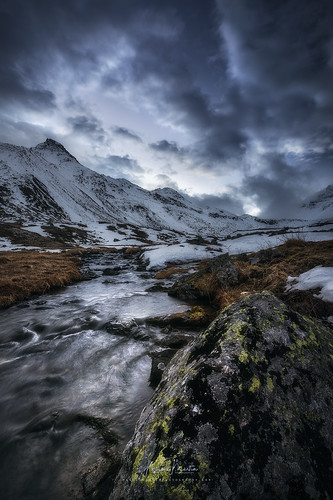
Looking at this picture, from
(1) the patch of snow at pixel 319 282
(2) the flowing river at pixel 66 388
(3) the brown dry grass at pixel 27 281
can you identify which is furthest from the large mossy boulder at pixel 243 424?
(3) the brown dry grass at pixel 27 281

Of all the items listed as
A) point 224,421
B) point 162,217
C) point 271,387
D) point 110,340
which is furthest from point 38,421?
point 162,217

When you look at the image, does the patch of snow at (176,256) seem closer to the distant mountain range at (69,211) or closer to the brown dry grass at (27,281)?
the brown dry grass at (27,281)

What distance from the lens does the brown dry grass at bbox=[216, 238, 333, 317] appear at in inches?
186

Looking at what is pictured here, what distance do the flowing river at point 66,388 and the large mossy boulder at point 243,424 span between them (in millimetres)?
1450

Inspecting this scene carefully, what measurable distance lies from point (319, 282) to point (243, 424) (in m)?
4.64

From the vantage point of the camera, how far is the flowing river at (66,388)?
10.6 feet

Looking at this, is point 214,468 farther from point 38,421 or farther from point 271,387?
point 38,421

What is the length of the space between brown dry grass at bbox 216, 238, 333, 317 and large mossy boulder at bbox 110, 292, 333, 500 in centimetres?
190

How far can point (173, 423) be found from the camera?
2.28 metres

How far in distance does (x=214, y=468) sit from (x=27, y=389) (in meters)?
4.94

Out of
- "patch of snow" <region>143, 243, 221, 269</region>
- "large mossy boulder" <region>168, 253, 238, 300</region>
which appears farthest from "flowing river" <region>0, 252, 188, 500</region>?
"patch of snow" <region>143, 243, 221, 269</region>

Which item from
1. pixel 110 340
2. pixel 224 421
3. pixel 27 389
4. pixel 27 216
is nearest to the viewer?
pixel 224 421

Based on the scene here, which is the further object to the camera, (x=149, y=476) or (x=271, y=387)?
(x=271, y=387)

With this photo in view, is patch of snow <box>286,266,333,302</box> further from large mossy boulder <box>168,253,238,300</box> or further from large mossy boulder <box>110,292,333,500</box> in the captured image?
large mossy boulder <box>168,253,238,300</box>
